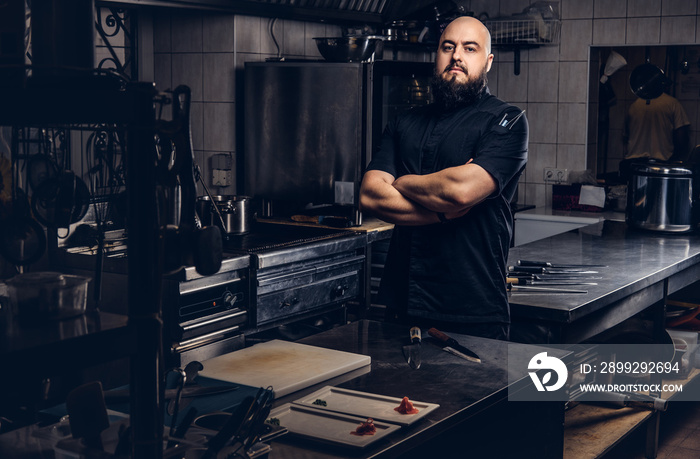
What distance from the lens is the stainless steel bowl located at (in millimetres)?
4301

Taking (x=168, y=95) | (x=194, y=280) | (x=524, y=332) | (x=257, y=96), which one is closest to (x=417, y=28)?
(x=257, y=96)

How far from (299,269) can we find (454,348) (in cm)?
170

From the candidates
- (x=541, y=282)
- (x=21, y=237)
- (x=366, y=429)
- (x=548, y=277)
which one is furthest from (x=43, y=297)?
(x=548, y=277)

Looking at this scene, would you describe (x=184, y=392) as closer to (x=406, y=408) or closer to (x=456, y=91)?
(x=406, y=408)

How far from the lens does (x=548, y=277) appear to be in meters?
3.04

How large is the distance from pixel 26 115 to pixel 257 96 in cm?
359

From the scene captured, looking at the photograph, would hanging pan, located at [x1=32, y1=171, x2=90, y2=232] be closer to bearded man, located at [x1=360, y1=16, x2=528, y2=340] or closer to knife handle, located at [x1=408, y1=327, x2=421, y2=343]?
knife handle, located at [x1=408, y1=327, x2=421, y2=343]

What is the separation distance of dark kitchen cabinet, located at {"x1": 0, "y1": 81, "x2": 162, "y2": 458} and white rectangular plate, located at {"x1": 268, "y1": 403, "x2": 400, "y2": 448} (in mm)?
527

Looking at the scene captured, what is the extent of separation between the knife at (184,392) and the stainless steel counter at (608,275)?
1.23 metres

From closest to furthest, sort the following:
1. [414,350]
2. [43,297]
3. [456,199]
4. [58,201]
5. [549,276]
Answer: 1. [43,297]
2. [58,201]
3. [414,350]
4. [456,199]
5. [549,276]

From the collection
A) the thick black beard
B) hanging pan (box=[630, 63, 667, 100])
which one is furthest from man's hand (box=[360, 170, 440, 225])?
hanging pan (box=[630, 63, 667, 100])

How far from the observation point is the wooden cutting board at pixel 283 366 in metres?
1.77

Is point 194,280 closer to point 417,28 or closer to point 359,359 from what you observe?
point 359,359

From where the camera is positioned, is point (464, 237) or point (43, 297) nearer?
point (43, 297)
